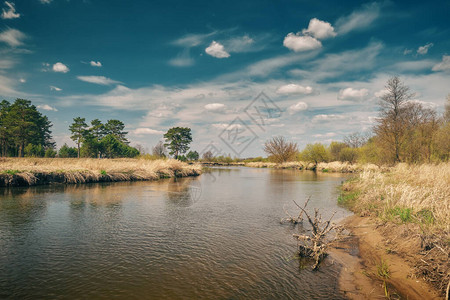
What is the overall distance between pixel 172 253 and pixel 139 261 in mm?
886

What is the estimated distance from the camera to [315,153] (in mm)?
58562

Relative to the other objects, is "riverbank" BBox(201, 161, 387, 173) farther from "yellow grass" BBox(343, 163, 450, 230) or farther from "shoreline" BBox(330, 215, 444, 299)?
"shoreline" BBox(330, 215, 444, 299)

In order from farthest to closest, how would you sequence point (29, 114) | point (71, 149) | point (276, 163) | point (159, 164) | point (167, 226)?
point (276, 163)
point (71, 149)
point (29, 114)
point (159, 164)
point (167, 226)

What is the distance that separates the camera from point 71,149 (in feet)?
194

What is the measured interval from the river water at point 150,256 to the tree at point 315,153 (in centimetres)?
5158

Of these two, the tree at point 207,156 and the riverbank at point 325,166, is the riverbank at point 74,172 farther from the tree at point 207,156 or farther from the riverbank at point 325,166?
the tree at point 207,156

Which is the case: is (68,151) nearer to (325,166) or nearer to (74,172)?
(74,172)

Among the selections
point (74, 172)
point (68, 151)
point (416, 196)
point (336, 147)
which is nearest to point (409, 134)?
point (416, 196)

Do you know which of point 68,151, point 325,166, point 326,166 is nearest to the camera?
point 326,166

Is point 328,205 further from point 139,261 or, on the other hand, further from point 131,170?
point 131,170

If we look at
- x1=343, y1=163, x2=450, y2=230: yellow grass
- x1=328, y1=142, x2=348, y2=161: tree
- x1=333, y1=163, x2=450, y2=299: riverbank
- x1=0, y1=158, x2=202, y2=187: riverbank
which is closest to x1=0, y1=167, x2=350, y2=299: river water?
x1=333, y1=163, x2=450, y2=299: riverbank

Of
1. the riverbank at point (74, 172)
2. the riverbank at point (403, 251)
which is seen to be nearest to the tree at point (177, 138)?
the riverbank at point (74, 172)

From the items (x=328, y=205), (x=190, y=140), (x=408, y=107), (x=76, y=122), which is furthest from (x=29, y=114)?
(x=408, y=107)

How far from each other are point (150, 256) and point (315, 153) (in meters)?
58.7
